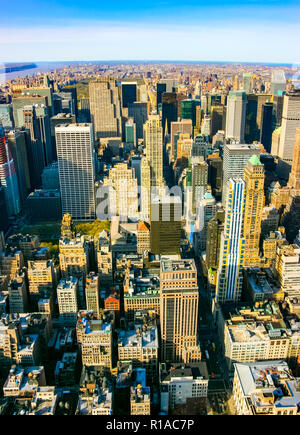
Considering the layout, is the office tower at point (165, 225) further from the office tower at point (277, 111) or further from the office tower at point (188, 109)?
the office tower at point (188, 109)

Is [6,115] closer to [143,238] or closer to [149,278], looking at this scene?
[143,238]

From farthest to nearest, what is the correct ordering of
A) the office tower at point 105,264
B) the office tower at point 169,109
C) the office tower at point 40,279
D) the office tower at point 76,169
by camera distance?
the office tower at point 169,109
the office tower at point 76,169
the office tower at point 105,264
the office tower at point 40,279

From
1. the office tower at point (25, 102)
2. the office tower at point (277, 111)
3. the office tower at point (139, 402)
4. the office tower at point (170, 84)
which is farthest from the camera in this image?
the office tower at point (170, 84)

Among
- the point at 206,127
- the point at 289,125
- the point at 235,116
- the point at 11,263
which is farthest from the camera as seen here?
the point at 206,127

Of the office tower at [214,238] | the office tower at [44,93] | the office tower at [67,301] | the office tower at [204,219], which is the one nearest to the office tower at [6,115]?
the office tower at [44,93]

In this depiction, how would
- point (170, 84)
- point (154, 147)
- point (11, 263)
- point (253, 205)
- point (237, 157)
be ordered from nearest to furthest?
point (253, 205)
point (11, 263)
point (237, 157)
point (154, 147)
point (170, 84)

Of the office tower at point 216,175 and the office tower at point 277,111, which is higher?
the office tower at point 277,111

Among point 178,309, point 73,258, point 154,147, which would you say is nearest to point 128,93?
point 154,147
